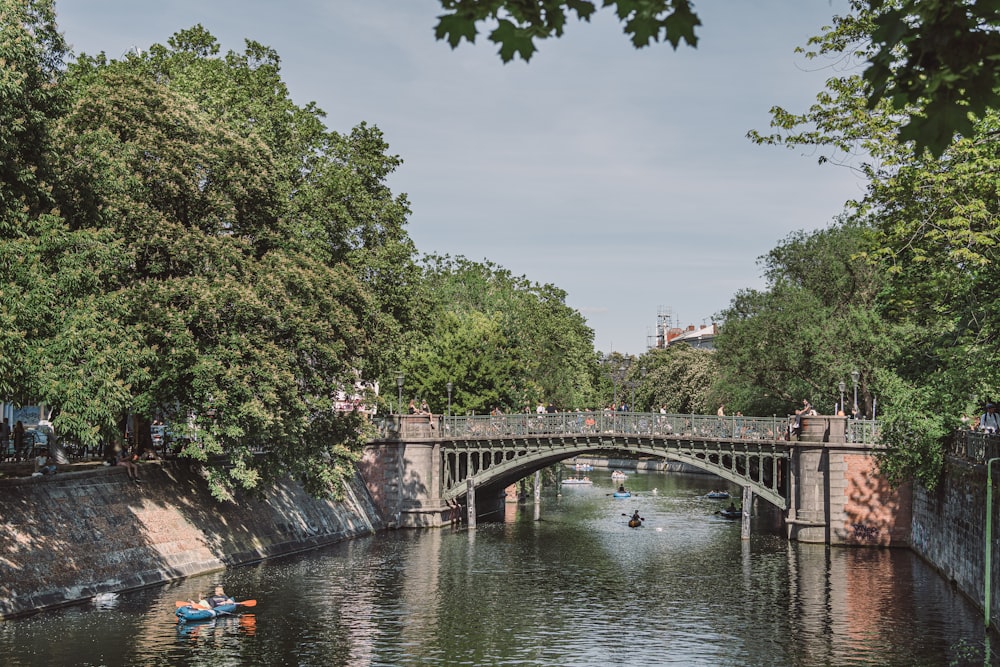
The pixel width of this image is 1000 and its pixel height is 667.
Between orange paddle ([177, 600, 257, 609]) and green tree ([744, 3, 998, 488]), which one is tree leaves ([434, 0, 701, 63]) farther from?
orange paddle ([177, 600, 257, 609])

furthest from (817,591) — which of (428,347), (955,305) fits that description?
(428,347)

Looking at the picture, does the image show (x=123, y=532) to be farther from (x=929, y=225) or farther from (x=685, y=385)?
(x=685, y=385)

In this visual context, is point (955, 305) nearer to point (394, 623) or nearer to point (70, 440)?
point (394, 623)

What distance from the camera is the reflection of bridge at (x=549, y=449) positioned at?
50.9 metres

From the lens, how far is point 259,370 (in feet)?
122

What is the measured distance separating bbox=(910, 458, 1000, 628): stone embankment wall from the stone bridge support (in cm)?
296

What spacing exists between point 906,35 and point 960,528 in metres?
31.5

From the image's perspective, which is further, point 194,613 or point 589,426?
point 589,426

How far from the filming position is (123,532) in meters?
35.6

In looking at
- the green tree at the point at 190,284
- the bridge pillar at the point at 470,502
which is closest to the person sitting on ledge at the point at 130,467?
the green tree at the point at 190,284

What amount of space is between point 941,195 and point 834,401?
35388 mm

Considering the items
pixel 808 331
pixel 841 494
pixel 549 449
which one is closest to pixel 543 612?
pixel 841 494

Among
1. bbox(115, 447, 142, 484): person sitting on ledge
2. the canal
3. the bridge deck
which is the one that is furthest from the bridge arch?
bbox(115, 447, 142, 484): person sitting on ledge

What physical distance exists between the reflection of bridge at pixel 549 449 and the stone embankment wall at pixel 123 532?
8528 mm
